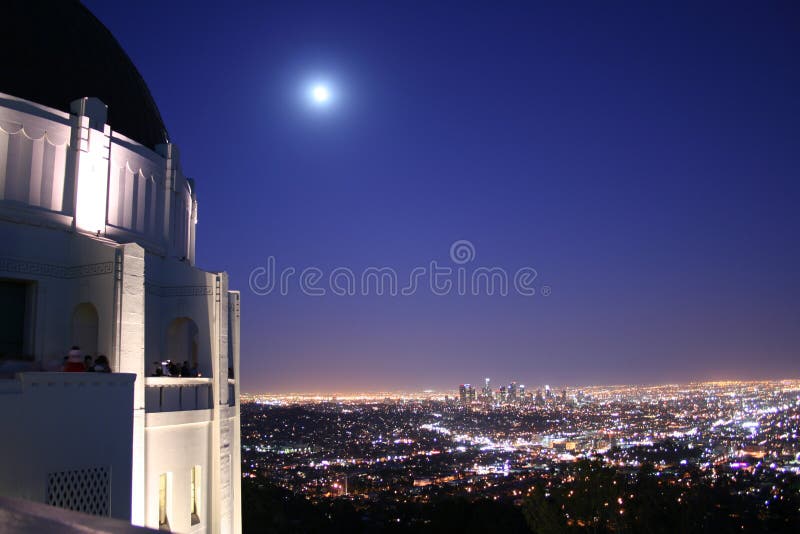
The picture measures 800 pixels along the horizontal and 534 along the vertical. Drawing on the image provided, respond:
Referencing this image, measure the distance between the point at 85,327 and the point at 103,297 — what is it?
938mm

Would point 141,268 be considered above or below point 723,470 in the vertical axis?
above

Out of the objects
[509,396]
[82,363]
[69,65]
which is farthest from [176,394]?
[509,396]

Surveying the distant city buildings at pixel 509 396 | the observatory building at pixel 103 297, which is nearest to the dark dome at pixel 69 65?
the observatory building at pixel 103 297

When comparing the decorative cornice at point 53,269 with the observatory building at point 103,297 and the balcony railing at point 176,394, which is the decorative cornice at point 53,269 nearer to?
the observatory building at point 103,297

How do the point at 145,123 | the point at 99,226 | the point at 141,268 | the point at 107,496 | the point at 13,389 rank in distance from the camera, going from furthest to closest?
the point at 145,123
the point at 99,226
the point at 141,268
the point at 107,496
the point at 13,389

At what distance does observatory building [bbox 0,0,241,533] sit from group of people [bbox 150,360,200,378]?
0.09 feet

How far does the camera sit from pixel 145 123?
50.5ft

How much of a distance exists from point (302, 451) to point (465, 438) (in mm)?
30776

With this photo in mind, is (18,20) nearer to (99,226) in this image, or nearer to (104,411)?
(99,226)

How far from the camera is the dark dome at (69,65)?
1285 cm

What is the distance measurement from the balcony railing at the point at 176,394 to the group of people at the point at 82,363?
100 centimetres

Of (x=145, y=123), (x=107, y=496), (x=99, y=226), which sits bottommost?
(x=107, y=496)

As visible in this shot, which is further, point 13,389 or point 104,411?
point 104,411

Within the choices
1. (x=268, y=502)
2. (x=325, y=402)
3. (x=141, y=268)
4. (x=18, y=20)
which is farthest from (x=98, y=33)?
(x=325, y=402)
